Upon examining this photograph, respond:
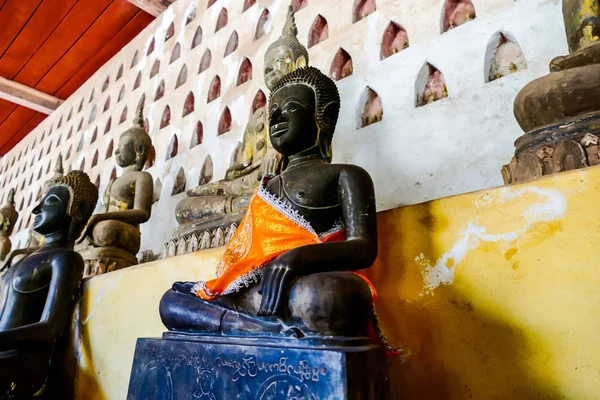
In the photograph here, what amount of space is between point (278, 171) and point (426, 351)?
620 mm

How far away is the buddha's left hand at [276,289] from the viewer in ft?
2.55

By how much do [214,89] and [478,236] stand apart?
9.19 ft

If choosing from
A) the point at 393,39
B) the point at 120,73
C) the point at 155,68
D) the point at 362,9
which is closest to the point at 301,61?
the point at 393,39

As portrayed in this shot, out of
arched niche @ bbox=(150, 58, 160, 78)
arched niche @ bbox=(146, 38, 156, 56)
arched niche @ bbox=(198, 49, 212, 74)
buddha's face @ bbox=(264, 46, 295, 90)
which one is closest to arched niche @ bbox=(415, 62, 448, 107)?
buddha's face @ bbox=(264, 46, 295, 90)

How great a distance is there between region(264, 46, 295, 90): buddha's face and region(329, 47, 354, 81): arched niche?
0.49 meters

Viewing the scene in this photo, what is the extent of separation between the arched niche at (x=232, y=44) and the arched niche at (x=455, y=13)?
1695 millimetres

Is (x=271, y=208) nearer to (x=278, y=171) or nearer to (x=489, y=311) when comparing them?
(x=278, y=171)

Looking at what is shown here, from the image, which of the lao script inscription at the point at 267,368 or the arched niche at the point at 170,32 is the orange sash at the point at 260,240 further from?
the arched niche at the point at 170,32

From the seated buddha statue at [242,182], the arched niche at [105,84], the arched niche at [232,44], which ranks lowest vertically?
the seated buddha statue at [242,182]

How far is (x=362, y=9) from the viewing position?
2.51 m

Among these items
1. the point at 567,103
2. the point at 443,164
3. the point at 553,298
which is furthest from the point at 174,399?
the point at 443,164

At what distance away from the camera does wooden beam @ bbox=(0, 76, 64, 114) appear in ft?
17.3

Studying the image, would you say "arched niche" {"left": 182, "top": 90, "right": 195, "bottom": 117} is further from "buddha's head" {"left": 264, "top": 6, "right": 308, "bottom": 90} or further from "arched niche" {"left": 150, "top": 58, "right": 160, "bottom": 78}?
"buddha's head" {"left": 264, "top": 6, "right": 308, "bottom": 90}

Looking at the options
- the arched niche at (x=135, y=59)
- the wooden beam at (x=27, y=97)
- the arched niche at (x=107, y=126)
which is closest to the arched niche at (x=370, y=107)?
the arched niche at (x=135, y=59)
